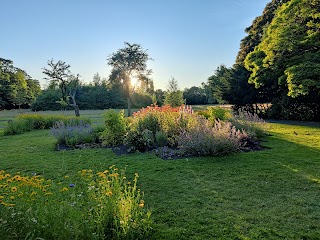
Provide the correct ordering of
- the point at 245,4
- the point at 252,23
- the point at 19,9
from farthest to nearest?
the point at 252,23
the point at 245,4
the point at 19,9

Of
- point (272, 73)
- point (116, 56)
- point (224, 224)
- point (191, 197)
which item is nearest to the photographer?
point (224, 224)

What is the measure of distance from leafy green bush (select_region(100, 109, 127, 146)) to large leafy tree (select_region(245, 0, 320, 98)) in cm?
769

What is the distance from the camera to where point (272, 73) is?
15.8m

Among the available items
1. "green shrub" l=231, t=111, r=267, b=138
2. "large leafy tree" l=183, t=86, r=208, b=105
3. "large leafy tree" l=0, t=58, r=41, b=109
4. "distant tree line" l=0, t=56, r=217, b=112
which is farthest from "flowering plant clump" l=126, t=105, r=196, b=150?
"large leafy tree" l=0, t=58, r=41, b=109

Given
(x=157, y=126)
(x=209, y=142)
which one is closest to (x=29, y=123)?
(x=157, y=126)

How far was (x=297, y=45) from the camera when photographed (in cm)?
1255

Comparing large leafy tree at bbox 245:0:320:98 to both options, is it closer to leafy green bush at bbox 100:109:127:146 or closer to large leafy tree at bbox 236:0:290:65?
leafy green bush at bbox 100:109:127:146

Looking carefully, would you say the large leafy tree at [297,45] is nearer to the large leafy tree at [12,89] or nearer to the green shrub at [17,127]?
the green shrub at [17,127]

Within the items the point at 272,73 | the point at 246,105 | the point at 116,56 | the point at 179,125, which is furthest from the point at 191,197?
the point at 116,56

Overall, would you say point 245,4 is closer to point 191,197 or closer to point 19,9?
point 19,9

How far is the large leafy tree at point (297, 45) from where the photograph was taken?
1162cm

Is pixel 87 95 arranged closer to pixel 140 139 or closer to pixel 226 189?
pixel 140 139

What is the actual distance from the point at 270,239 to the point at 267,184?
1796 mm

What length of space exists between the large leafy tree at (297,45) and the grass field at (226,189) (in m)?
5.22
